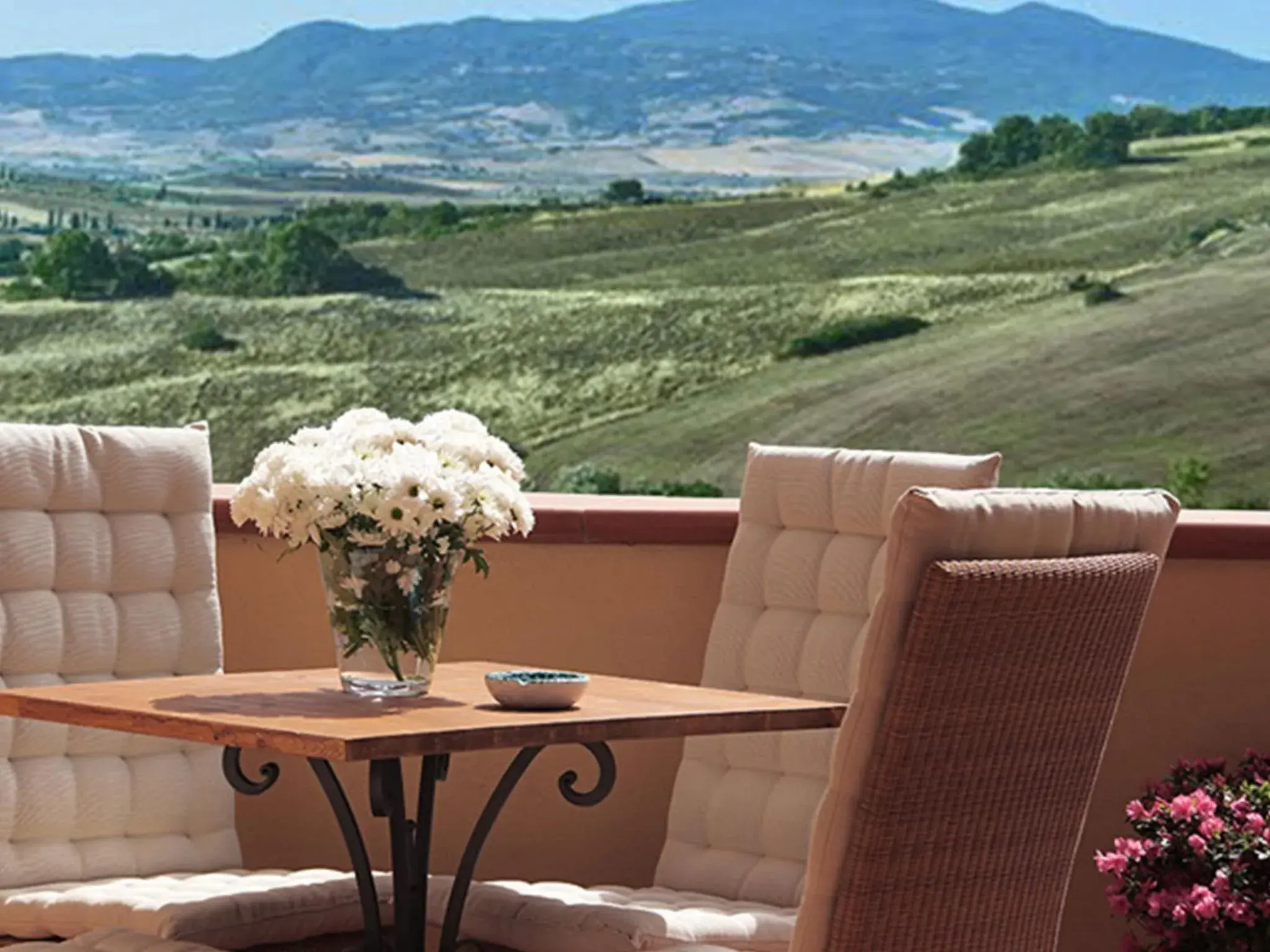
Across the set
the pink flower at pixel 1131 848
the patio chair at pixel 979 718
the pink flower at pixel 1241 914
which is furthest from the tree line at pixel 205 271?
the patio chair at pixel 979 718

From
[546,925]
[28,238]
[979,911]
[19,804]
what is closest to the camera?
[979,911]

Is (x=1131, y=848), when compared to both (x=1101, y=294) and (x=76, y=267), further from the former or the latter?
(x=76, y=267)

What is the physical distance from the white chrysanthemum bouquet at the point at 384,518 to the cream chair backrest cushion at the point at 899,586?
30.0 inches

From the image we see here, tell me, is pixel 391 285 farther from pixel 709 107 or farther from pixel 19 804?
pixel 19 804

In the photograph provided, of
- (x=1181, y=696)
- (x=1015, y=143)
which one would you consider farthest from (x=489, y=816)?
(x=1015, y=143)

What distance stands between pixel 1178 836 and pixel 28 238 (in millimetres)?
11754

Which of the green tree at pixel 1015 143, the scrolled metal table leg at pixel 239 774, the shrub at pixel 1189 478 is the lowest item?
the shrub at pixel 1189 478

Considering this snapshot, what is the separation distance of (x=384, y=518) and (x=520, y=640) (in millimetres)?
1149

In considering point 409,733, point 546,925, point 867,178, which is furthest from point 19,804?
point 867,178

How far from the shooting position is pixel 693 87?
44.3ft

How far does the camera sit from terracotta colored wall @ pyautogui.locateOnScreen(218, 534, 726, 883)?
3641mm

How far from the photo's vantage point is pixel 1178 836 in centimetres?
332

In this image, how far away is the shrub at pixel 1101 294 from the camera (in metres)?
13.2

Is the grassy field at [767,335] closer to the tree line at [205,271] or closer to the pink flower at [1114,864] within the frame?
the tree line at [205,271]
